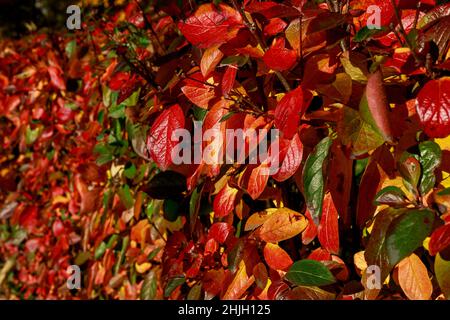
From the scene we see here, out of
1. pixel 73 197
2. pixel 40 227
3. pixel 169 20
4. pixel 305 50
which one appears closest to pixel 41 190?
pixel 40 227

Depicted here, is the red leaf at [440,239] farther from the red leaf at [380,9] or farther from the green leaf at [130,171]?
the green leaf at [130,171]

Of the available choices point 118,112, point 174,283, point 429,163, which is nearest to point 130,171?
point 118,112

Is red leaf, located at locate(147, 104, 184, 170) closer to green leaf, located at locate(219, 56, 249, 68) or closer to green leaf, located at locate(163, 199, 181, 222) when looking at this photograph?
green leaf, located at locate(219, 56, 249, 68)

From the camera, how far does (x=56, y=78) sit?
2432 mm

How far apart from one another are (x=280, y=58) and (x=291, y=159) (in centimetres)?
20

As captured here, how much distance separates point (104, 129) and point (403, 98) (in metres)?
1.35

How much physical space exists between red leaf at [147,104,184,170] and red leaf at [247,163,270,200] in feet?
0.65

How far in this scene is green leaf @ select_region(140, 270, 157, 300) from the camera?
5.64 ft

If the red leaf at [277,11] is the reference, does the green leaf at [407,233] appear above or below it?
below

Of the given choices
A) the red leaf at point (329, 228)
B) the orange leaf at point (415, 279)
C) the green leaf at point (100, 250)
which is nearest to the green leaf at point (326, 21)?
the red leaf at point (329, 228)

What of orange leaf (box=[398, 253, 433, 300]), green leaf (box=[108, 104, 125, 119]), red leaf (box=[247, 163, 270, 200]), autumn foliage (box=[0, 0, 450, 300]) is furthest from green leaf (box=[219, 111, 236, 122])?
green leaf (box=[108, 104, 125, 119])

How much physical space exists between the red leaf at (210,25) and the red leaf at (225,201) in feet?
1.18

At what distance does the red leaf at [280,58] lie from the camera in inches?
39.8

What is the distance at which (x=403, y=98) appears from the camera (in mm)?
1013
